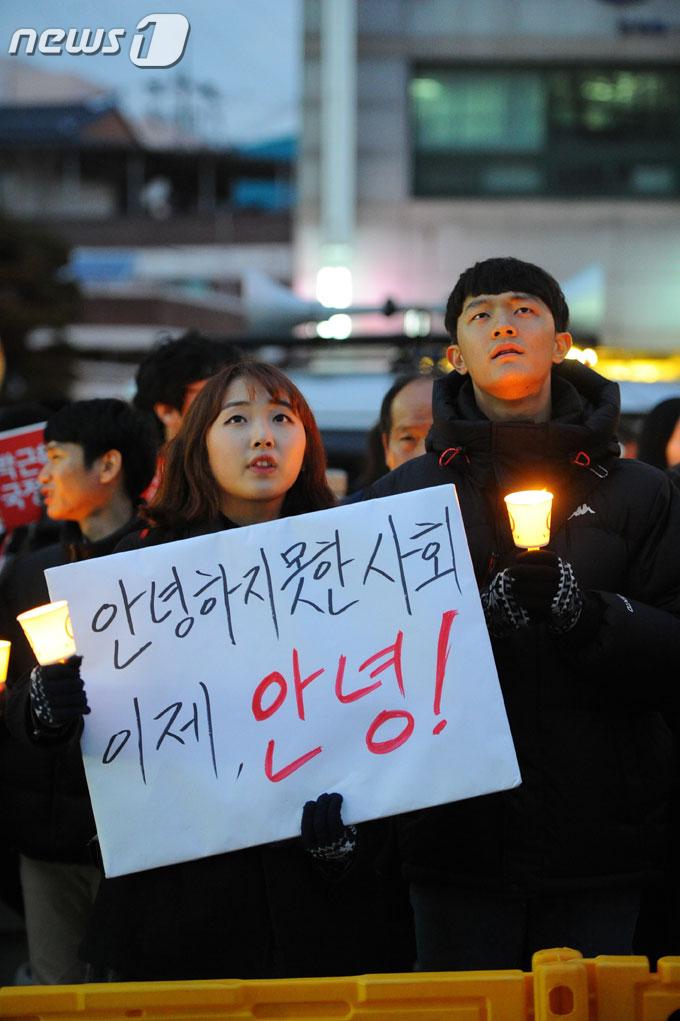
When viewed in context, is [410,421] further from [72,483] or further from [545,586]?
[545,586]

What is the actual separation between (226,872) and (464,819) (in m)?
0.49

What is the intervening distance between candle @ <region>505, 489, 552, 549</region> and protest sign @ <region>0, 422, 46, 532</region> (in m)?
2.54

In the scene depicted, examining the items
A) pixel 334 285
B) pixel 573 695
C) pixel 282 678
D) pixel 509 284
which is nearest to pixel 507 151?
pixel 334 285

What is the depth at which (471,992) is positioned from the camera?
189cm

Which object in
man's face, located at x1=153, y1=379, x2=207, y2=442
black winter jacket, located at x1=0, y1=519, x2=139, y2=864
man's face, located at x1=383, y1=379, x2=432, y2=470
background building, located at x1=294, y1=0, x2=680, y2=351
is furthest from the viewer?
background building, located at x1=294, y1=0, x2=680, y2=351

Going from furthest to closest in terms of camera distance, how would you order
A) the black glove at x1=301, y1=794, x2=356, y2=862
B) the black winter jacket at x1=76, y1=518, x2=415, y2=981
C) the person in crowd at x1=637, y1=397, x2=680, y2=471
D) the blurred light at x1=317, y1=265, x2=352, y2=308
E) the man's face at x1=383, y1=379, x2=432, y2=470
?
the blurred light at x1=317, y1=265, x2=352, y2=308
the person in crowd at x1=637, y1=397, x2=680, y2=471
the man's face at x1=383, y1=379, x2=432, y2=470
the black winter jacket at x1=76, y1=518, x2=415, y2=981
the black glove at x1=301, y1=794, x2=356, y2=862

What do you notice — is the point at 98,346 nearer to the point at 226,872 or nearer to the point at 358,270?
the point at 358,270

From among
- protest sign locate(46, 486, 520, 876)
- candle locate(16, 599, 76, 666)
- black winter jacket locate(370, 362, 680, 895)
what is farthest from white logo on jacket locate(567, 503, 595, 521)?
candle locate(16, 599, 76, 666)

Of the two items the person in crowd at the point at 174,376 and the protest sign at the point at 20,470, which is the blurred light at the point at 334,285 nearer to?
the protest sign at the point at 20,470

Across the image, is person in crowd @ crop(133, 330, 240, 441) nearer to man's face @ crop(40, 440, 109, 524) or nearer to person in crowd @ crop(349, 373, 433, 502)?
person in crowd @ crop(349, 373, 433, 502)

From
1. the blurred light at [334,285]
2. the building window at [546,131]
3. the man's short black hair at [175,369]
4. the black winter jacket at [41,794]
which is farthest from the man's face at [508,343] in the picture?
the building window at [546,131]

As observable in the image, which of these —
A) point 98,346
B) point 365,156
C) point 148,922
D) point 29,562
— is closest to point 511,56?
point 365,156

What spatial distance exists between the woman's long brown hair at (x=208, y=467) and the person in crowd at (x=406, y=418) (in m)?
1.02

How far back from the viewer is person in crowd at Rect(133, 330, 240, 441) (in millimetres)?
4117
